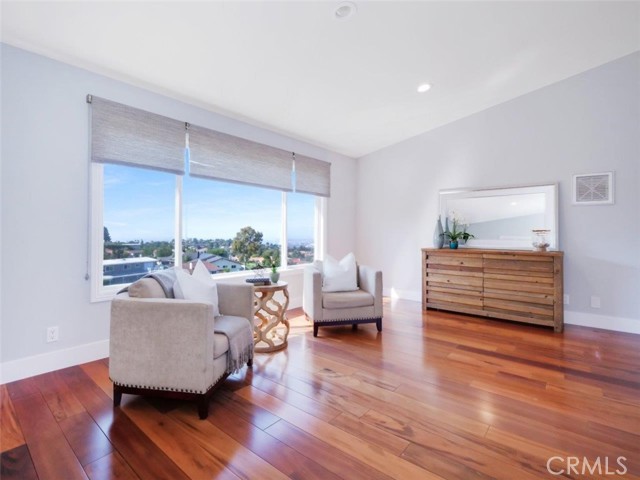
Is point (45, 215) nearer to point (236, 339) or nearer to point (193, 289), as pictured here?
point (193, 289)

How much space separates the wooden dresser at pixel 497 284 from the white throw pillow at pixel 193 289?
312 centimetres

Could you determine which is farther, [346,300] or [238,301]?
[346,300]

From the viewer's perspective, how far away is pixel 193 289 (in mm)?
2301

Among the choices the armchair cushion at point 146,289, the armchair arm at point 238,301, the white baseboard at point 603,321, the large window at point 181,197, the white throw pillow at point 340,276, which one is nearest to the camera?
the armchair cushion at point 146,289

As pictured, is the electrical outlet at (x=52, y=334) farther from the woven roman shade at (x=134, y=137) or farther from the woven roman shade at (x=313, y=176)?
the woven roman shade at (x=313, y=176)

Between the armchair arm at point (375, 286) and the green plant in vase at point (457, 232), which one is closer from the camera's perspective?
the armchair arm at point (375, 286)

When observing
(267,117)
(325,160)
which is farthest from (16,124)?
(325,160)

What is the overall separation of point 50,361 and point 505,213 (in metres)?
5.09

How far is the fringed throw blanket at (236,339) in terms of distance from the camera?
83.1 inches

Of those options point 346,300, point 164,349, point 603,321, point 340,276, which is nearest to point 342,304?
point 346,300

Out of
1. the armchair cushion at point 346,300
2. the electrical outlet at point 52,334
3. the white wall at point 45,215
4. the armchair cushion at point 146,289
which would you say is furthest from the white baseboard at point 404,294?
the electrical outlet at point 52,334

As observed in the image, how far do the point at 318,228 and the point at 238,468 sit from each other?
12.6 ft

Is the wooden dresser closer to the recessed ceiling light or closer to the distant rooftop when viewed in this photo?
the recessed ceiling light

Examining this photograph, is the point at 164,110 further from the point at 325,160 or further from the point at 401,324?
the point at 401,324
